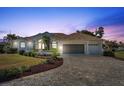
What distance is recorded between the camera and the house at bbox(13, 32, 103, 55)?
821 inches

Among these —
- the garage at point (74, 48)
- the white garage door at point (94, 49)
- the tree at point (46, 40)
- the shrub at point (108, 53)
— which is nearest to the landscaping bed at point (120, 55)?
the shrub at point (108, 53)

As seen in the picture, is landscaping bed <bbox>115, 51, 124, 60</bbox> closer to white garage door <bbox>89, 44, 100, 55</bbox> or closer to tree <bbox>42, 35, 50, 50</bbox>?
white garage door <bbox>89, 44, 100, 55</bbox>

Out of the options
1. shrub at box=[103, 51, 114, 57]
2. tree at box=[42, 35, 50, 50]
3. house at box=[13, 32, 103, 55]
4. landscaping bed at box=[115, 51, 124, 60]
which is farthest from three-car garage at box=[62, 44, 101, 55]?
tree at box=[42, 35, 50, 50]

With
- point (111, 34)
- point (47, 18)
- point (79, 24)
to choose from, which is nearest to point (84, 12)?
point (79, 24)

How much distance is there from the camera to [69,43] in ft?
74.8

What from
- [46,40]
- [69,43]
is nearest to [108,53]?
[69,43]

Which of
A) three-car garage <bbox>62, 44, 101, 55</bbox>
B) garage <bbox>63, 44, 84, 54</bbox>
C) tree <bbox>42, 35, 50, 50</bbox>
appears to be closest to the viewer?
tree <bbox>42, 35, 50, 50</bbox>

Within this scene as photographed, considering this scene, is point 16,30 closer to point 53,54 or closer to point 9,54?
point 9,54

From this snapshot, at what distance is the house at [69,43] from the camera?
821 inches

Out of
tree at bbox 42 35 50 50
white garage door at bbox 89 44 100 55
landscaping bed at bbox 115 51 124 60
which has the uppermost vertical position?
tree at bbox 42 35 50 50

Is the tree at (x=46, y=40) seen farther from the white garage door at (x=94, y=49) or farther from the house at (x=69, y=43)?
the white garage door at (x=94, y=49)

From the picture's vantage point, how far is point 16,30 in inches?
631

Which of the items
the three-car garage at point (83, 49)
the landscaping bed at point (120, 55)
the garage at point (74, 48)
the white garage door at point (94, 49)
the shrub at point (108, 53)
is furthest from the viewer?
the garage at point (74, 48)
